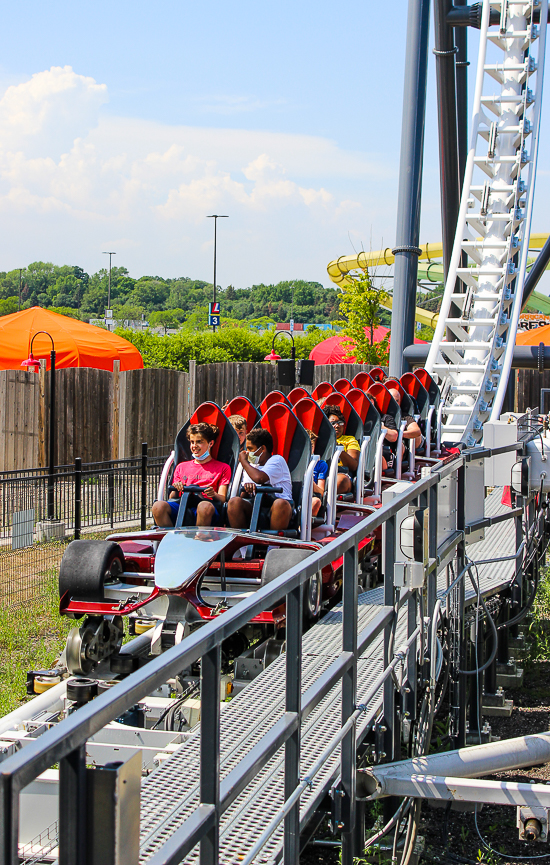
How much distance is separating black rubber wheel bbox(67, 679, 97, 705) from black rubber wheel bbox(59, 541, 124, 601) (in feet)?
2.80

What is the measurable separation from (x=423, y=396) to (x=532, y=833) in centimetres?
844

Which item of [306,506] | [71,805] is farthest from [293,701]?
[306,506]

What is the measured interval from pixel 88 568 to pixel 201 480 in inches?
52.0

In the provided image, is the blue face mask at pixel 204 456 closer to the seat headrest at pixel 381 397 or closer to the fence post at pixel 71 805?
the seat headrest at pixel 381 397

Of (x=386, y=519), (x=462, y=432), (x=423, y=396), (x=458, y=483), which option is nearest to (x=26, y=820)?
(x=386, y=519)

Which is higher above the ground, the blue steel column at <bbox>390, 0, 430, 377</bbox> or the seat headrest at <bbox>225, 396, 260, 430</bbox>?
the blue steel column at <bbox>390, 0, 430, 377</bbox>

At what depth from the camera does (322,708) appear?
3.81 m

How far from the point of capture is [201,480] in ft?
21.7

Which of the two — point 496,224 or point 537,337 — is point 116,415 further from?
point 537,337

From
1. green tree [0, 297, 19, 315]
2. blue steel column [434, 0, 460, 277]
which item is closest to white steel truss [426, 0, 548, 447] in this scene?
blue steel column [434, 0, 460, 277]

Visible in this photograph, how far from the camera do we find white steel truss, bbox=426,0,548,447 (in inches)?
599

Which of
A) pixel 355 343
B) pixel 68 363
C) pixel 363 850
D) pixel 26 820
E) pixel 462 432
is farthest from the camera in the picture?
pixel 355 343

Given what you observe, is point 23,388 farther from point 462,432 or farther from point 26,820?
point 26,820

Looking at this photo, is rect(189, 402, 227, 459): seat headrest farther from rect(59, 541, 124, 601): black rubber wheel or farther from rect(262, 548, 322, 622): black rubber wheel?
rect(262, 548, 322, 622): black rubber wheel
